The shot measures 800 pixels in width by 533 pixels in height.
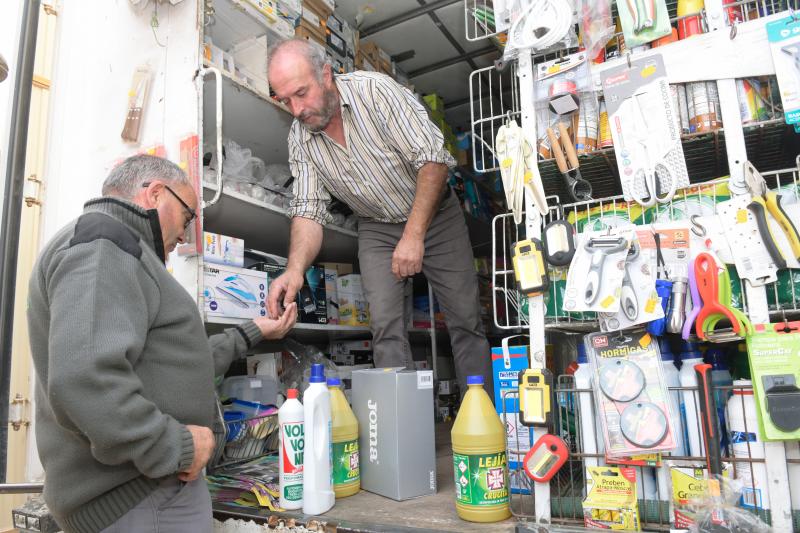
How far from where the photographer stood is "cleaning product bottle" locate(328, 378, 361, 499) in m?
1.99

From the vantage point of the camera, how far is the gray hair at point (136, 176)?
1.58 metres

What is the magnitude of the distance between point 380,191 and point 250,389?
1.10m

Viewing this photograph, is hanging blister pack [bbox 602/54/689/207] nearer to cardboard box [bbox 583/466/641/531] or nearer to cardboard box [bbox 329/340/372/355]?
cardboard box [bbox 583/466/641/531]

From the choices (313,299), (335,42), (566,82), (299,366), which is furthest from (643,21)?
(299,366)

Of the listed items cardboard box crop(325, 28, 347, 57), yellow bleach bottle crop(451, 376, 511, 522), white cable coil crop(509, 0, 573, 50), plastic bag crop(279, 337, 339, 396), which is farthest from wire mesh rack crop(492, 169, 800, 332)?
cardboard box crop(325, 28, 347, 57)

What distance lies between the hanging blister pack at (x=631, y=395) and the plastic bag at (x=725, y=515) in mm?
148

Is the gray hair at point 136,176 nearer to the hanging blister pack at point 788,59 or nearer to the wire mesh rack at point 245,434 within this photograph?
the wire mesh rack at point 245,434

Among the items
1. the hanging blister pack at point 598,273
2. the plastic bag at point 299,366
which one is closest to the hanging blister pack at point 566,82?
the hanging blister pack at point 598,273

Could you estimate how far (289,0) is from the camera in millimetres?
2953

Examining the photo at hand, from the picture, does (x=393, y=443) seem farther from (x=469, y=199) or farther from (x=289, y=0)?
(x=469, y=199)

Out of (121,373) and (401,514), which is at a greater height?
(121,373)

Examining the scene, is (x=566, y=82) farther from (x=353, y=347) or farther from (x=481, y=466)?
(x=353, y=347)

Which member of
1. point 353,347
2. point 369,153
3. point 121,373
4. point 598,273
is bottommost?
point 121,373

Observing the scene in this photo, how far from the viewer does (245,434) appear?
2416 mm
